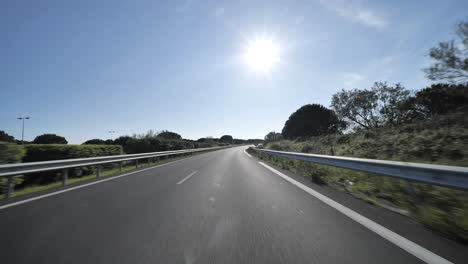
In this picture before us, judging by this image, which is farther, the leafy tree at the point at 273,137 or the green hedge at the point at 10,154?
the leafy tree at the point at 273,137

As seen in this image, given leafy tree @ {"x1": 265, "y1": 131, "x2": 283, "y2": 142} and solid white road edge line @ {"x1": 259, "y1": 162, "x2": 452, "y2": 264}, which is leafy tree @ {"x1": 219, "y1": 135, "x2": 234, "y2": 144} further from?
solid white road edge line @ {"x1": 259, "y1": 162, "x2": 452, "y2": 264}

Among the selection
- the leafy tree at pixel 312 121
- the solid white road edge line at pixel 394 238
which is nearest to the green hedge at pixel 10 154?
the solid white road edge line at pixel 394 238

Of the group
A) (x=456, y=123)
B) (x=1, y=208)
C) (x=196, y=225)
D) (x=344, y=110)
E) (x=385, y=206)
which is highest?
(x=344, y=110)

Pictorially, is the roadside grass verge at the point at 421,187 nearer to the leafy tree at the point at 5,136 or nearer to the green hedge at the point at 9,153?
the green hedge at the point at 9,153

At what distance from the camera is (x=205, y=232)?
7.87ft

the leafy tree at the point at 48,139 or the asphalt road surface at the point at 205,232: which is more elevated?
the leafy tree at the point at 48,139

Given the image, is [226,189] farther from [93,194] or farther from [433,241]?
[433,241]

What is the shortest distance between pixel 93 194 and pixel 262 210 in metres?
4.12

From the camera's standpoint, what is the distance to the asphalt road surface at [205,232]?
1851mm

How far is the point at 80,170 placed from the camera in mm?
8234

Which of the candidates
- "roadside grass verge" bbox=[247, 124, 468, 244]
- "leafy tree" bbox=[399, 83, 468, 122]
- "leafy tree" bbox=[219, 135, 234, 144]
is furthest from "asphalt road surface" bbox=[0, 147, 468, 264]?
"leafy tree" bbox=[219, 135, 234, 144]

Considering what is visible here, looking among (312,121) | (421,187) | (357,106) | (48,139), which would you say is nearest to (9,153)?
(421,187)

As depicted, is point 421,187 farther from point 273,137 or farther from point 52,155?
point 273,137

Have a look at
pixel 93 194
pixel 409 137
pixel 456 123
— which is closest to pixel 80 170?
pixel 93 194
